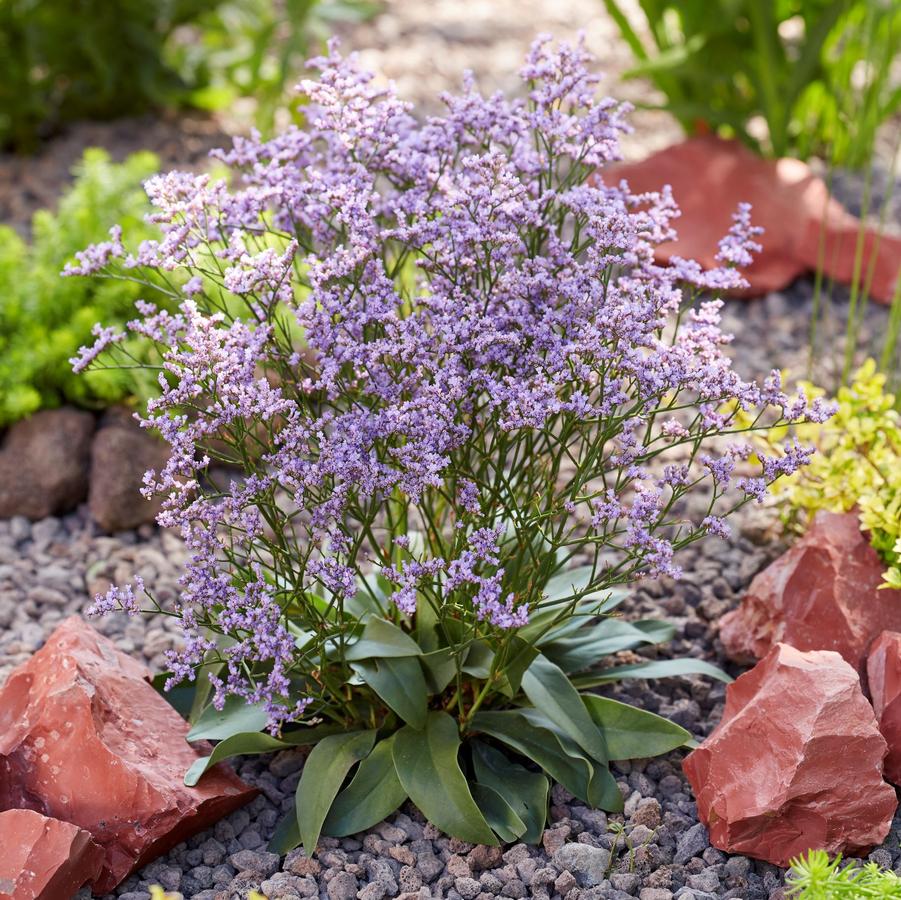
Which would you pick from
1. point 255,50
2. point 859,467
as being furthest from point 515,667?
point 255,50

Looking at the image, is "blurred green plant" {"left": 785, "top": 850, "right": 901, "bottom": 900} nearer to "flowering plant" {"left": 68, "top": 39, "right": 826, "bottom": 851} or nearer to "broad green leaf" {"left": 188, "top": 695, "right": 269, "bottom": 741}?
"flowering plant" {"left": 68, "top": 39, "right": 826, "bottom": 851}

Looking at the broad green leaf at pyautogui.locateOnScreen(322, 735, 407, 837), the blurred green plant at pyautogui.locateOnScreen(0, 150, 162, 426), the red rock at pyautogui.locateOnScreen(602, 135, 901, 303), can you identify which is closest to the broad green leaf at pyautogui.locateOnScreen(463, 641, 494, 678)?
the broad green leaf at pyautogui.locateOnScreen(322, 735, 407, 837)

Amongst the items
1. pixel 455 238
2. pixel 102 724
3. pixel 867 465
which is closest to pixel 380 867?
pixel 102 724

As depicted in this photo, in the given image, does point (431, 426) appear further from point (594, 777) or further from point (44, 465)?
point (44, 465)

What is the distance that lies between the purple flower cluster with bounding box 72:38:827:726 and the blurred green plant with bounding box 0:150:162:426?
121 centimetres

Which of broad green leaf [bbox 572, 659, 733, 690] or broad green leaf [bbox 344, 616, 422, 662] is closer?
broad green leaf [bbox 344, 616, 422, 662]

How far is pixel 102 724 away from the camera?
8.46 ft

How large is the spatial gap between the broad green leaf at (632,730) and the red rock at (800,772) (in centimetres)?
13

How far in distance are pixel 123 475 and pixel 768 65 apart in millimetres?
2823

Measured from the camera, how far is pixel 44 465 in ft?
12.0

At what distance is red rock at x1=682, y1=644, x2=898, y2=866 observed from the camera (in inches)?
96.3

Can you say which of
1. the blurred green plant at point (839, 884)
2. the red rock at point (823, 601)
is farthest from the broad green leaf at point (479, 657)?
the blurred green plant at point (839, 884)

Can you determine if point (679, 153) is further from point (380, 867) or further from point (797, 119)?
point (380, 867)

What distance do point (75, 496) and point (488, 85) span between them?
10.5 feet
